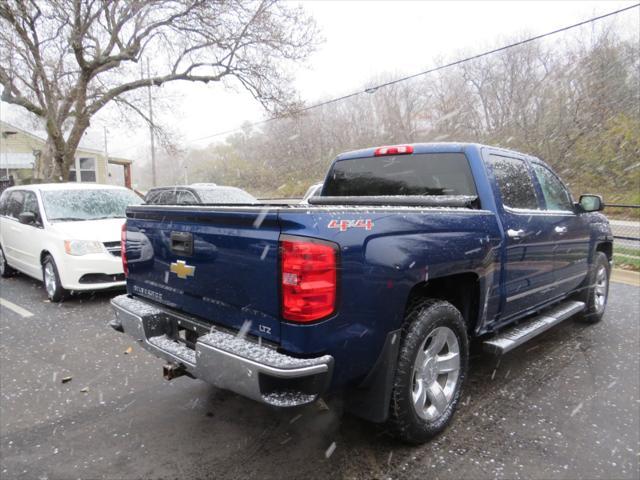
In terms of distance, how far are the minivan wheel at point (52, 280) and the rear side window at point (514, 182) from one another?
18.5 feet

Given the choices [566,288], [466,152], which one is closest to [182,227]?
[466,152]

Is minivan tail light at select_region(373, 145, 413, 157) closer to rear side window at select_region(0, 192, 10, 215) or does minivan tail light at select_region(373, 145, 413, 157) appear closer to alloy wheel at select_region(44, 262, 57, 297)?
alloy wheel at select_region(44, 262, 57, 297)

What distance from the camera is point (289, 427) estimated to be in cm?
296

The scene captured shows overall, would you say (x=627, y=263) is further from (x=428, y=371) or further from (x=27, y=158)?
(x=27, y=158)

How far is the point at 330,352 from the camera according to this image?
2191mm

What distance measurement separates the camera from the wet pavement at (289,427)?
255 cm

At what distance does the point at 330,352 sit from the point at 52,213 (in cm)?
596

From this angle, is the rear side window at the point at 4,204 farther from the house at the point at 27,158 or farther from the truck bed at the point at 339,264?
the house at the point at 27,158

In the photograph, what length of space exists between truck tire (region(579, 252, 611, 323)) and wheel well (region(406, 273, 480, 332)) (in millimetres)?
2584

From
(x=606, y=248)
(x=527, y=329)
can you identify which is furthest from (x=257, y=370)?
(x=606, y=248)

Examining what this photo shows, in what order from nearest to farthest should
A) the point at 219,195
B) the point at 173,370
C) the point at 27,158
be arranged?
the point at 173,370, the point at 219,195, the point at 27,158

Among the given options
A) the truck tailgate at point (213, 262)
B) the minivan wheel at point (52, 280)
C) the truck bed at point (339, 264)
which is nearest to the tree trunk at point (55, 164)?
the minivan wheel at point (52, 280)

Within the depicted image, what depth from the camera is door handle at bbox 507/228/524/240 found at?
132 inches

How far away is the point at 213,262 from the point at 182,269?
36 cm
